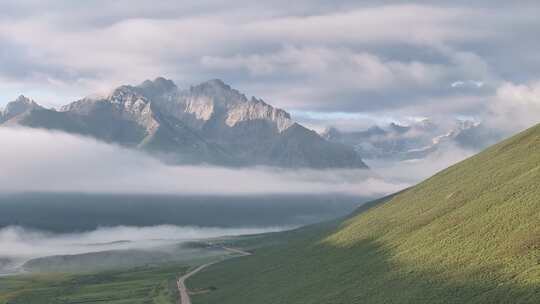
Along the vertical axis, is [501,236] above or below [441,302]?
above

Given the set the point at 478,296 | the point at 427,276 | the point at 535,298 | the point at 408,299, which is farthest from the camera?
the point at 427,276

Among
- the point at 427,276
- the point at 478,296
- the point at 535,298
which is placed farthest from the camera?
the point at 427,276

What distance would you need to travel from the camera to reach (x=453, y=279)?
18625cm

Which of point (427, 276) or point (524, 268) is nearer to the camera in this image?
point (524, 268)

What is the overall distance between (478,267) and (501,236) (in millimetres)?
18758

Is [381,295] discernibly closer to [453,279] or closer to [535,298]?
[453,279]

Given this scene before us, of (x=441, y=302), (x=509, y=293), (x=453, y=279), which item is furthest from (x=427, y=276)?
(x=509, y=293)

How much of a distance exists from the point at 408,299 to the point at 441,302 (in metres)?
13.1

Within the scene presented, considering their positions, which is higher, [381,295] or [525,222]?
[525,222]

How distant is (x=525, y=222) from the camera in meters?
199

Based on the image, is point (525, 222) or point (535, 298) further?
point (525, 222)

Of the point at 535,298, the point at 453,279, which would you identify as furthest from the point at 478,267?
the point at 535,298

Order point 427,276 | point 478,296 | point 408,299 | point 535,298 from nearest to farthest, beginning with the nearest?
1. point 535,298
2. point 478,296
3. point 408,299
4. point 427,276

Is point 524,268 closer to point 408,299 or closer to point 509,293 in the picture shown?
point 509,293
